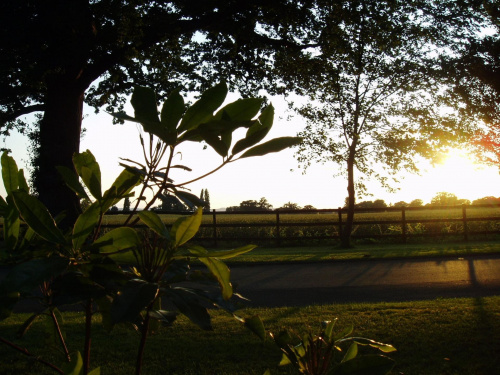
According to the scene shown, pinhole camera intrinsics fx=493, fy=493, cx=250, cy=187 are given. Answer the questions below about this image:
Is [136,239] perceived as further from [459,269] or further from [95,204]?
[459,269]

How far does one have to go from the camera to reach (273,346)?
176 inches

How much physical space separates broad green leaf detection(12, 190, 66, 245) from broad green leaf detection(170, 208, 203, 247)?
6.9 inches

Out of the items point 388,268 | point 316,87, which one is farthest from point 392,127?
point 388,268

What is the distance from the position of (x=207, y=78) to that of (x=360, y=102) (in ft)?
21.5

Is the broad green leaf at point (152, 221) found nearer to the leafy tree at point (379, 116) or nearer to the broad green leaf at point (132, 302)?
the broad green leaf at point (132, 302)

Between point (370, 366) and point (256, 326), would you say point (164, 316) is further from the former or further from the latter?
point (370, 366)

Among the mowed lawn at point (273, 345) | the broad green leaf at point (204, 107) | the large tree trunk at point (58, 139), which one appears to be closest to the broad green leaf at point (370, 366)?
the broad green leaf at point (204, 107)

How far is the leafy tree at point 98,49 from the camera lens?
7.86m

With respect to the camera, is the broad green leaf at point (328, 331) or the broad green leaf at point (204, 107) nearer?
the broad green leaf at point (204, 107)

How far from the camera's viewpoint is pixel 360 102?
15.9 m

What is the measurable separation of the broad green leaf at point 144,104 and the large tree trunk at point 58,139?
7.69 m

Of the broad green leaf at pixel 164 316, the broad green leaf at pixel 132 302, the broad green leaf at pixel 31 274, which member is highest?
the broad green leaf at pixel 31 274

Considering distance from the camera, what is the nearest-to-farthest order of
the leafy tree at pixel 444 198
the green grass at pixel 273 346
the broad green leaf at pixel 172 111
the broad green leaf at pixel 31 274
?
the broad green leaf at pixel 31 274
the broad green leaf at pixel 172 111
the green grass at pixel 273 346
the leafy tree at pixel 444 198

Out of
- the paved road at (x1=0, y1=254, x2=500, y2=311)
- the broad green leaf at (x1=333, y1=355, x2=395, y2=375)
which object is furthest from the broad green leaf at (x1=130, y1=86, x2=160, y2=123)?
the paved road at (x1=0, y1=254, x2=500, y2=311)
